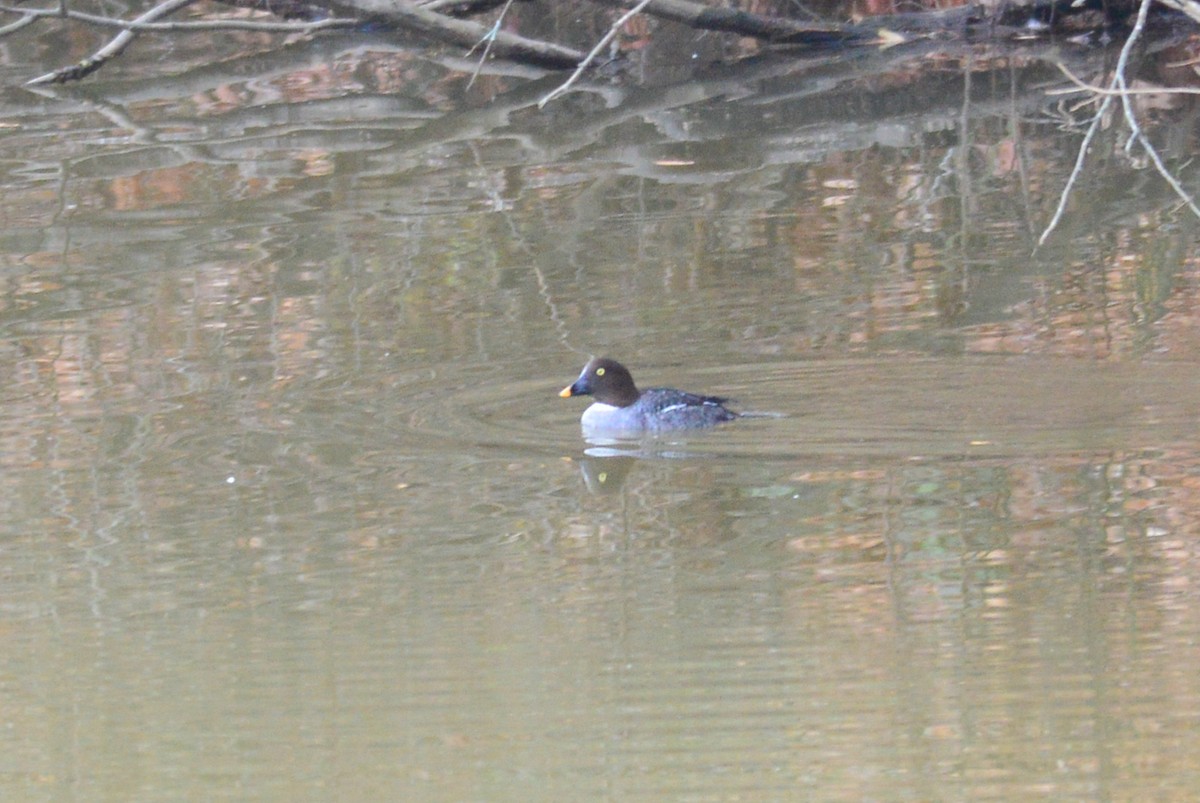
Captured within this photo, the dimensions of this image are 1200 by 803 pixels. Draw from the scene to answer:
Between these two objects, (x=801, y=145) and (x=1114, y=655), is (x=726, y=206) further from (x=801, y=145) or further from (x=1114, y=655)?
(x=1114, y=655)

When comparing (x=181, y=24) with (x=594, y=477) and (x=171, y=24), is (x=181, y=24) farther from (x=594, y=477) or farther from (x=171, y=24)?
(x=594, y=477)

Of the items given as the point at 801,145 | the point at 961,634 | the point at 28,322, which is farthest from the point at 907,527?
the point at 801,145

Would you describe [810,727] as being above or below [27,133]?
below

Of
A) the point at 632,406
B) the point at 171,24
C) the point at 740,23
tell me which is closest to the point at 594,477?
the point at 632,406

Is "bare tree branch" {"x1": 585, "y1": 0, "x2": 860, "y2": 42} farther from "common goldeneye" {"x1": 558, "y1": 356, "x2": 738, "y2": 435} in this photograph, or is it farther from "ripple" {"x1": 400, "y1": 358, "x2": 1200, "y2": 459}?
"common goldeneye" {"x1": 558, "y1": 356, "x2": 738, "y2": 435}

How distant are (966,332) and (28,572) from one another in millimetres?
5464

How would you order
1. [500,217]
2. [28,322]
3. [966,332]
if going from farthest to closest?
[500,217], [28,322], [966,332]

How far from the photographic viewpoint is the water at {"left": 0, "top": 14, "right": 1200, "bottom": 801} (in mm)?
5793

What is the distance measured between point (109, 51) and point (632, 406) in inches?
461

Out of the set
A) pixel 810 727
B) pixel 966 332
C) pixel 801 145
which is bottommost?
pixel 810 727

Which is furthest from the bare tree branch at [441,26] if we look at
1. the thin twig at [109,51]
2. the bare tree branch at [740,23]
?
the thin twig at [109,51]

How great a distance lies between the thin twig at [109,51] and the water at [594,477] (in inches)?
74.9

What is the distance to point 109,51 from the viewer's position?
20047mm

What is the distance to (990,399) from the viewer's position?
32.2 ft
